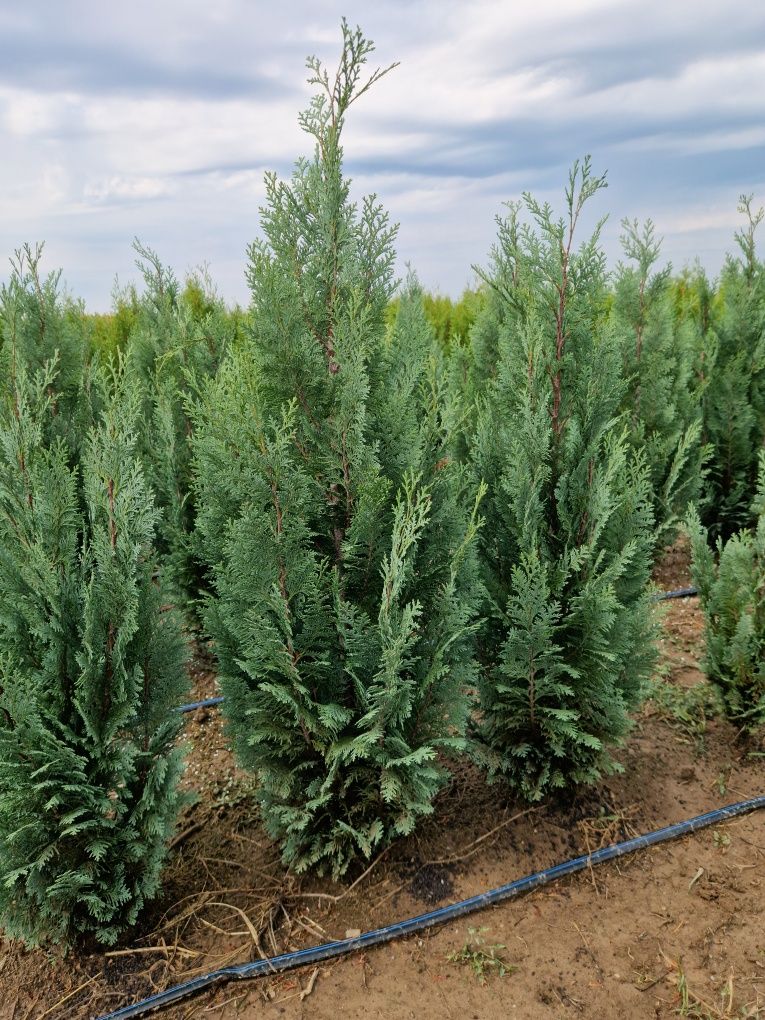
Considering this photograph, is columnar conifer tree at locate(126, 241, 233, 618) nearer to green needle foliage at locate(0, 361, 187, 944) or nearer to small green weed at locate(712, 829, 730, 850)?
green needle foliage at locate(0, 361, 187, 944)

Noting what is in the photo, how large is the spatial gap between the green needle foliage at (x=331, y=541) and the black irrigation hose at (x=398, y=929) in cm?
34

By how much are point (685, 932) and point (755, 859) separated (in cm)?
70

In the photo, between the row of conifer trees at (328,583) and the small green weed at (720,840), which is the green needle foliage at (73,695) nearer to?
the row of conifer trees at (328,583)

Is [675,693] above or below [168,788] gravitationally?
below

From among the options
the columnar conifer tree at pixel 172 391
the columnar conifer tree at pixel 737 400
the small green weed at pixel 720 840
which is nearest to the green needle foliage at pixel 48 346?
the columnar conifer tree at pixel 172 391

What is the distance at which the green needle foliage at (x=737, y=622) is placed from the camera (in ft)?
14.4

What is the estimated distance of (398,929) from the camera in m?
3.19

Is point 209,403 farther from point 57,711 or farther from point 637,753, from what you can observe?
point 637,753

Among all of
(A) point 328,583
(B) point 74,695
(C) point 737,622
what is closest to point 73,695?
(B) point 74,695

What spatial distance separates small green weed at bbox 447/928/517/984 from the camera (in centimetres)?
302

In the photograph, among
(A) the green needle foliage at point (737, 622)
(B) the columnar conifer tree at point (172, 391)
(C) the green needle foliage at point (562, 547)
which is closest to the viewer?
(C) the green needle foliage at point (562, 547)

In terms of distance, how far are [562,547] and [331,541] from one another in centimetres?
132

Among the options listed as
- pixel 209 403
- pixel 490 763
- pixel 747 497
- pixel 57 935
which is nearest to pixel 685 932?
pixel 490 763

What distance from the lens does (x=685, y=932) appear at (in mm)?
3232
